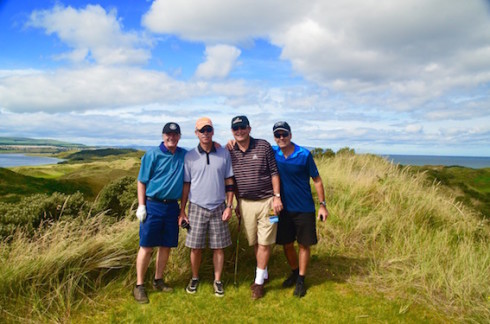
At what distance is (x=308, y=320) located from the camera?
13.9ft

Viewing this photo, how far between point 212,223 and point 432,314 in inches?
118

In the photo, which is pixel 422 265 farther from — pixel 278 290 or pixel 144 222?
pixel 144 222

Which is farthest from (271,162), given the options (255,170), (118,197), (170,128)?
(118,197)

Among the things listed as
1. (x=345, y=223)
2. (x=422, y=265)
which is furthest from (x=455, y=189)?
(x=422, y=265)

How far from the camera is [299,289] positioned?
4.74 m

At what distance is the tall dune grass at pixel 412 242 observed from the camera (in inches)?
181

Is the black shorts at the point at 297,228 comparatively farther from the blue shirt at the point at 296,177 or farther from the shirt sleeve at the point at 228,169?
the shirt sleeve at the point at 228,169

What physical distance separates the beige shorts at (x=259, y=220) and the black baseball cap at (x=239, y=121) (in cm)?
100

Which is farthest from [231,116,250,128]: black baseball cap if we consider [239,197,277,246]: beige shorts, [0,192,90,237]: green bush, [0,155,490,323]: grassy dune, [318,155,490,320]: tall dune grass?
[0,192,90,237]: green bush

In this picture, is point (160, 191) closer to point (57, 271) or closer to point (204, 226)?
point (204, 226)

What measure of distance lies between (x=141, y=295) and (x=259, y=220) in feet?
6.02

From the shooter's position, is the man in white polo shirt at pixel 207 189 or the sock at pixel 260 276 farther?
the sock at pixel 260 276

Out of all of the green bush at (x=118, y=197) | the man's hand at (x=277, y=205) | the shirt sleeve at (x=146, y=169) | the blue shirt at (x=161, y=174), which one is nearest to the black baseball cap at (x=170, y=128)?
the blue shirt at (x=161, y=174)

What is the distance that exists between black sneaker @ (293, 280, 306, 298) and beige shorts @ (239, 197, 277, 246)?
29.7 inches
